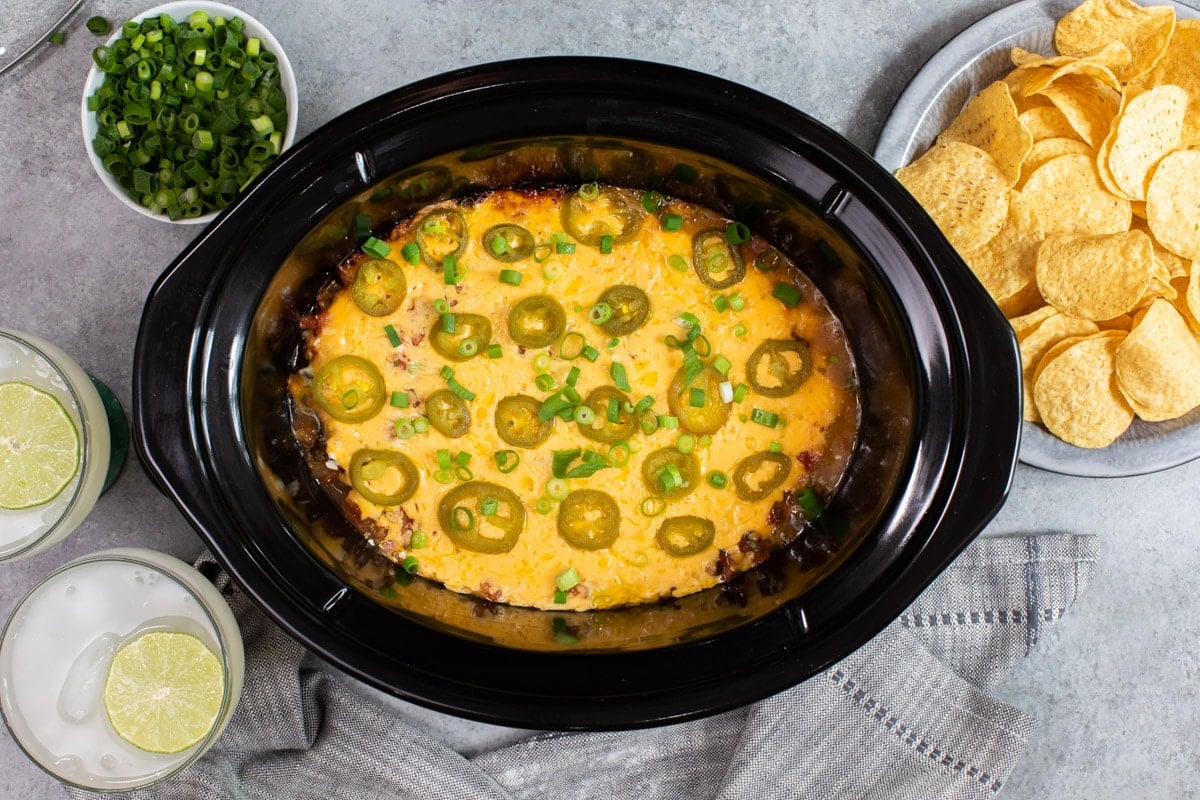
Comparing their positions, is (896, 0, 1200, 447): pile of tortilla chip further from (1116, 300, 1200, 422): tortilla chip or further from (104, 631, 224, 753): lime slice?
(104, 631, 224, 753): lime slice

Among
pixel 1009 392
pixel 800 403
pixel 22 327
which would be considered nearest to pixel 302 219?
pixel 22 327

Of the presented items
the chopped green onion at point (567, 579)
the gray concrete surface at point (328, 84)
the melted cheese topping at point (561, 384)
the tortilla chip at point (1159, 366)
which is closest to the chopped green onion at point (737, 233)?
the melted cheese topping at point (561, 384)

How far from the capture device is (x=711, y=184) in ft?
6.77

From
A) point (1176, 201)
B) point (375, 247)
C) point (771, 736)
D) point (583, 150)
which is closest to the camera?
point (583, 150)

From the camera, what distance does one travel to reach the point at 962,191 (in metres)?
2.20

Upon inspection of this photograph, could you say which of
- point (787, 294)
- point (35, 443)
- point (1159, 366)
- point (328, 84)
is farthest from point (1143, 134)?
point (35, 443)

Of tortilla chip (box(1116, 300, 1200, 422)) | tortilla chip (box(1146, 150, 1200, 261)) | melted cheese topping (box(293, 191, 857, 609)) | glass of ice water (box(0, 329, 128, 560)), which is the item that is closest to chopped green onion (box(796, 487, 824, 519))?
melted cheese topping (box(293, 191, 857, 609))

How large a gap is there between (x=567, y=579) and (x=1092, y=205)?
1.55 metres

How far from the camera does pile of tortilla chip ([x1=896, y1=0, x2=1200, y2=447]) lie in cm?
217

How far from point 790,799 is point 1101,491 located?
3.71ft

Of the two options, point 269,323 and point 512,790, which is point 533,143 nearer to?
point 269,323

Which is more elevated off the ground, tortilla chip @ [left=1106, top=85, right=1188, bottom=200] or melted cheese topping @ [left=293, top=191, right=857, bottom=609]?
tortilla chip @ [left=1106, top=85, right=1188, bottom=200]

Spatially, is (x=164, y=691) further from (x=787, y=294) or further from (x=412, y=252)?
(x=787, y=294)

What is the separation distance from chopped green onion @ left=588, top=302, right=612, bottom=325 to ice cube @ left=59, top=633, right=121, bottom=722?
137 centimetres
